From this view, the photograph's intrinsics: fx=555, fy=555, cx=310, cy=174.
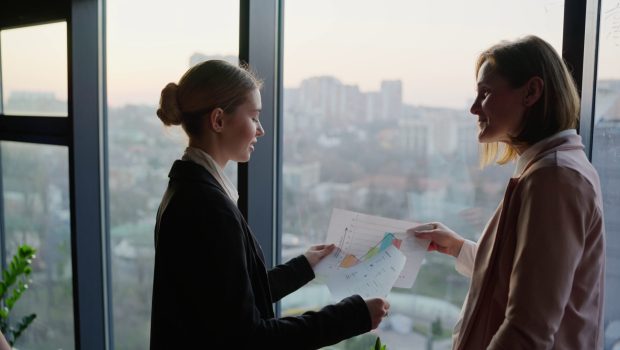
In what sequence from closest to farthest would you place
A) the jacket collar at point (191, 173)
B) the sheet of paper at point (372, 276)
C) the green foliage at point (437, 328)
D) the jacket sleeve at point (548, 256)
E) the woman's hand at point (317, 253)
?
the jacket sleeve at point (548, 256), the jacket collar at point (191, 173), the sheet of paper at point (372, 276), the woman's hand at point (317, 253), the green foliage at point (437, 328)

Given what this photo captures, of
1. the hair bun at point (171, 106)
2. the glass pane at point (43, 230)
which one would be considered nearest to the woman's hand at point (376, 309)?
the hair bun at point (171, 106)

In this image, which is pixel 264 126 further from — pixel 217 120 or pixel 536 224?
pixel 536 224

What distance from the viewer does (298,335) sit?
1.25 m

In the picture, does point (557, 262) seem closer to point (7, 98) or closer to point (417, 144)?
point (417, 144)

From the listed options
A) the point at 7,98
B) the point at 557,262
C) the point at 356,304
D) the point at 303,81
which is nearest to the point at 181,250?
the point at 356,304

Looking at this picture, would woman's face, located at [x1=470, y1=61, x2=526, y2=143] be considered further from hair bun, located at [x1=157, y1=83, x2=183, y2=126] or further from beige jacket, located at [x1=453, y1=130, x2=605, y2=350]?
hair bun, located at [x1=157, y1=83, x2=183, y2=126]

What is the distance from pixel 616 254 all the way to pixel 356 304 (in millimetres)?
668

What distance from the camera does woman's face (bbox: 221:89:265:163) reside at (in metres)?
1.38

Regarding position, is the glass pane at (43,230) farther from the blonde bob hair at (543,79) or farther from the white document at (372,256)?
the blonde bob hair at (543,79)

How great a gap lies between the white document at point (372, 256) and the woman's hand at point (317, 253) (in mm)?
44

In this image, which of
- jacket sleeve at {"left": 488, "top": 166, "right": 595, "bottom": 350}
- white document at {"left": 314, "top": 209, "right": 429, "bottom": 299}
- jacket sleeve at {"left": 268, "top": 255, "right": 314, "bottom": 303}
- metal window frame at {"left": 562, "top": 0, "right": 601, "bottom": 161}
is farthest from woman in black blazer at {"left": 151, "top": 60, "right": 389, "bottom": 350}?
metal window frame at {"left": 562, "top": 0, "right": 601, "bottom": 161}

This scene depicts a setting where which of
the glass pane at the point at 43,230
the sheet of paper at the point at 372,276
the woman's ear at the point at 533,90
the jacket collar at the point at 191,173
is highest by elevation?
the woman's ear at the point at 533,90

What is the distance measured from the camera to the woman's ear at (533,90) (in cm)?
115

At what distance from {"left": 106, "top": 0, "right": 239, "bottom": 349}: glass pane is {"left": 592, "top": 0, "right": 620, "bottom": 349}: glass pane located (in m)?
1.55
